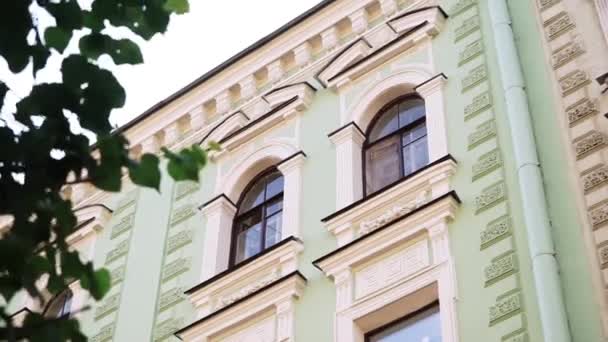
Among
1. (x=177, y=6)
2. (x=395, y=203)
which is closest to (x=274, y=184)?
(x=395, y=203)

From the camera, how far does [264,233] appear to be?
1378cm

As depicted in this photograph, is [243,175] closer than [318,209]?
No

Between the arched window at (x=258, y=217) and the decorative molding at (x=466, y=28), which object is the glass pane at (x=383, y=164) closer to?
the arched window at (x=258, y=217)

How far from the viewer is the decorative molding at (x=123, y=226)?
1555 centimetres

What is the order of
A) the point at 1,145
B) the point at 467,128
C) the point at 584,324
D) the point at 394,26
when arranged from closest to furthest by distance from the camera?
the point at 1,145
the point at 584,324
the point at 467,128
the point at 394,26

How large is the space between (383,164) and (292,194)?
3.62 feet

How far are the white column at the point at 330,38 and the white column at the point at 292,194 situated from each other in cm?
198

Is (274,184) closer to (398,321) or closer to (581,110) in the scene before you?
(398,321)

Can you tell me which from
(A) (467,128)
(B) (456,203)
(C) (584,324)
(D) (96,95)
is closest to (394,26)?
(A) (467,128)

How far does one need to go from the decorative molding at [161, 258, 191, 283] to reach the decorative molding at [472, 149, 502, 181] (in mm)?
3864

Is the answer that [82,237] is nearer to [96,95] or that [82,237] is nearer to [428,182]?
[428,182]

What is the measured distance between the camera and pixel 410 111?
44.2 feet

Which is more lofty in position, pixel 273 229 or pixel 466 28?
pixel 466 28

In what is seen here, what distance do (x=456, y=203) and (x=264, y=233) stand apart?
295cm
